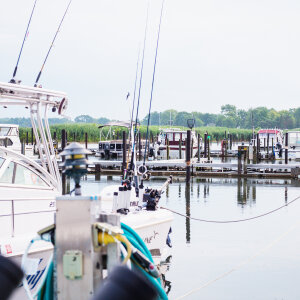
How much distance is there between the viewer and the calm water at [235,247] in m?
9.78

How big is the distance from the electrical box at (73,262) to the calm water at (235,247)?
5.57m

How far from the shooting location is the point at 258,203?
67.3 ft

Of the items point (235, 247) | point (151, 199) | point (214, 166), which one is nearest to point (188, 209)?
point (235, 247)

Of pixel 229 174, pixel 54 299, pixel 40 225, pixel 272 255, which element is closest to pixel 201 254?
pixel 272 255

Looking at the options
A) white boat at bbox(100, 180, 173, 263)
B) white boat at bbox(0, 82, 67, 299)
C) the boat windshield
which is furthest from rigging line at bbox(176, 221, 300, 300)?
the boat windshield

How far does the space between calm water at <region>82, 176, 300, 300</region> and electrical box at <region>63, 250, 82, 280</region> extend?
219 inches

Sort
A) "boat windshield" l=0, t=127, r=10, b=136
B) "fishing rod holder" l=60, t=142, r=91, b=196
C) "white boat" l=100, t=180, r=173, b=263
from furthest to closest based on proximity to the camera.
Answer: "boat windshield" l=0, t=127, r=10, b=136 → "white boat" l=100, t=180, r=173, b=263 → "fishing rod holder" l=60, t=142, r=91, b=196

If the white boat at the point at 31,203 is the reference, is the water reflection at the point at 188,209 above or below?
below

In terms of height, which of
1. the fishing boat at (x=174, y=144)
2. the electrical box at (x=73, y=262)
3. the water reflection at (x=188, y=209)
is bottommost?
the water reflection at (x=188, y=209)

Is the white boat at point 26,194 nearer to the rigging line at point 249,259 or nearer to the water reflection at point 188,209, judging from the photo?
the rigging line at point 249,259

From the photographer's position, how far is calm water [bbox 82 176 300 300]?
978 centimetres

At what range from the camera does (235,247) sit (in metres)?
12.9

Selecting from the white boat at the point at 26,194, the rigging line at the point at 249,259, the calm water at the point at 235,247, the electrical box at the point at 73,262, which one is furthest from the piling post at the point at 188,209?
the electrical box at the point at 73,262

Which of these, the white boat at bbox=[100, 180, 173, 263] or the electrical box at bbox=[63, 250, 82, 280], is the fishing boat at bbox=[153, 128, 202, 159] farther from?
the electrical box at bbox=[63, 250, 82, 280]
